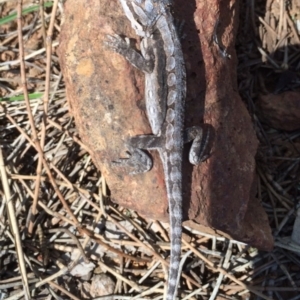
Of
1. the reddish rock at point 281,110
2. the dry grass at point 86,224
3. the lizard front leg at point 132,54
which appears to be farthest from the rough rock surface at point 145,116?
the reddish rock at point 281,110

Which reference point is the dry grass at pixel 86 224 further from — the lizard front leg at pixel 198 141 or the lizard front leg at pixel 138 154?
the lizard front leg at pixel 198 141

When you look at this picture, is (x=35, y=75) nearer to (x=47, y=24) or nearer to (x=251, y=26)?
(x=47, y=24)

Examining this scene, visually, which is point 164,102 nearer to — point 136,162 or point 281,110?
point 136,162

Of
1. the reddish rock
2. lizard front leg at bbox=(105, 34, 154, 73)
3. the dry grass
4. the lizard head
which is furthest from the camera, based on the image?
the reddish rock

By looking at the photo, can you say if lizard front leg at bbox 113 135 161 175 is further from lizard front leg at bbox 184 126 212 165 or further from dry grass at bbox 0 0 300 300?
dry grass at bbox 0 0 300 300

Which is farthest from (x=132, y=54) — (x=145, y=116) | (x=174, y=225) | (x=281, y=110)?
(x=281, y=110)

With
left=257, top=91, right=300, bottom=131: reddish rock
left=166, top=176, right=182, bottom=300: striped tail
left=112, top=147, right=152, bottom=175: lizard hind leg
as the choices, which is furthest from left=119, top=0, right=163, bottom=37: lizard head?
left=257, top=91, right=300, bottom=131: reddish rock
